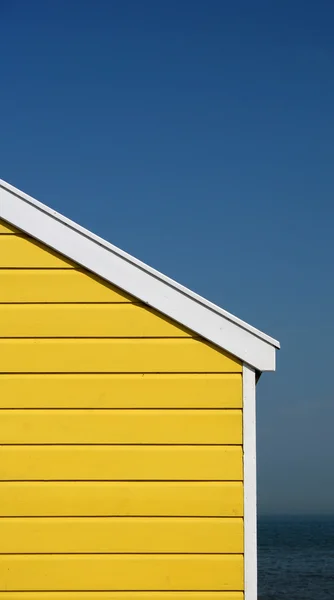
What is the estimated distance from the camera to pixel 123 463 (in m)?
5.40

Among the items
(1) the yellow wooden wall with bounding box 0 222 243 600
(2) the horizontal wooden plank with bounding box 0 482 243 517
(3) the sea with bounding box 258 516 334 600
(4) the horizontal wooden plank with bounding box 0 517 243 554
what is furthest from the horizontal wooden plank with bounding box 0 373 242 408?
(3) the sea with bounding box 258 516 334 600

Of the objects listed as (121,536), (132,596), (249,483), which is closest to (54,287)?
(121,536)

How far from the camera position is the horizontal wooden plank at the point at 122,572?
5289 mm

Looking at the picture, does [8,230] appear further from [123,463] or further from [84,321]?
[123,463]

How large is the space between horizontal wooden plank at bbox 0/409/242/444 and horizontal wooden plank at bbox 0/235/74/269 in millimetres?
962

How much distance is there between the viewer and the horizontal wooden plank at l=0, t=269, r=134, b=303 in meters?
5.60

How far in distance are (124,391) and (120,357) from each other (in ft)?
0.72

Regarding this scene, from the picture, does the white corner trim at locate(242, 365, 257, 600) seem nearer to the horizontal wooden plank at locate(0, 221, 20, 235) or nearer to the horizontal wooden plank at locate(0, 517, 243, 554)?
the horizontal wooden plank at locate(0, 517, 243, 554)

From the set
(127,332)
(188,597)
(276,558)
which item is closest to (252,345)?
(127,332)

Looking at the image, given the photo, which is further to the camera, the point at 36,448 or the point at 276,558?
the point at 276,558

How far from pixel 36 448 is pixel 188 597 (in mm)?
1301

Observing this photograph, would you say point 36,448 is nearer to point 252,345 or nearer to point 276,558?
point 252,345

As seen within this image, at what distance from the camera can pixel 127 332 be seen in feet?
18.2

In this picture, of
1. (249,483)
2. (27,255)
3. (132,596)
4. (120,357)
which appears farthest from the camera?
(27,255)
